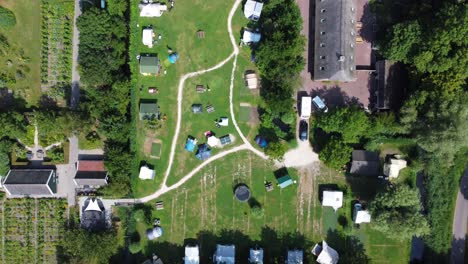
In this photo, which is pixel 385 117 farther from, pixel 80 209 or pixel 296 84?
pixel 80 209

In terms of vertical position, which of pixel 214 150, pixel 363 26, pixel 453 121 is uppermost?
pixel 363 26

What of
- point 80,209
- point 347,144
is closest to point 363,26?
point 347,144

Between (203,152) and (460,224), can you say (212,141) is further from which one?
(460,224)

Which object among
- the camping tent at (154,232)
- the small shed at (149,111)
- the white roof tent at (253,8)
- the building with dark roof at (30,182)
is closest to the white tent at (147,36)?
the small shed at (149,111)

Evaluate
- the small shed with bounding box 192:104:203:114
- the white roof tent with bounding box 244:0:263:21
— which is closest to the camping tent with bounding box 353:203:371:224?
the small shed with bounding box 192:104:203:114

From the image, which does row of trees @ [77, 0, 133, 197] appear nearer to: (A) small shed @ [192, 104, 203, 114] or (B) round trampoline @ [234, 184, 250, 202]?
(A) small shed @ [192, 104, 203, 114]

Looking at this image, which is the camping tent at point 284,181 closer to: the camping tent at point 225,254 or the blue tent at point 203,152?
the blue tent at point 203,152
